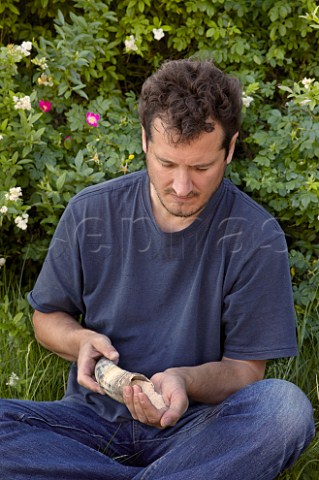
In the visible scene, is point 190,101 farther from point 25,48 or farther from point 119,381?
point 25,48

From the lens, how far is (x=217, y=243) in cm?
299

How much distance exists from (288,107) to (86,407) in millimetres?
1765

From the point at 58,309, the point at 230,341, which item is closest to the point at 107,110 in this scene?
the point at 58,309

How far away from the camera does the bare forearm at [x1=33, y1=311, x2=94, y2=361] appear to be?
305 cm

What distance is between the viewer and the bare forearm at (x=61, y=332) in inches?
120

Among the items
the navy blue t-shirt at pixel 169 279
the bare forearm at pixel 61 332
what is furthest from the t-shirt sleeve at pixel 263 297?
the bare forearm at pixel 61 332

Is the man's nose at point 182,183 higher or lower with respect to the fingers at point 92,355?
higher

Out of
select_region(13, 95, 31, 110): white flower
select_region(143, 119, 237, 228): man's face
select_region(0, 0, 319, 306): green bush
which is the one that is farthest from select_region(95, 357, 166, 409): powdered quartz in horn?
select_region(13, 95, 31, 110): white flower

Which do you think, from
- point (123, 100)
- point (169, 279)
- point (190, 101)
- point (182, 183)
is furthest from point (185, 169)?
point (123, 100)

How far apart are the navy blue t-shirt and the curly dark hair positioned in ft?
0.88

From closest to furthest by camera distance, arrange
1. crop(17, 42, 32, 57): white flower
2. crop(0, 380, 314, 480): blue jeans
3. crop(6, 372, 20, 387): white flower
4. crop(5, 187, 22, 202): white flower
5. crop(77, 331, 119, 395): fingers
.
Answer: crop(0, 380, 314, 480): blue jeans → crop(77, 331, 119, 395): fingers → crop(6, 372, 20, 387): white flower → crop(5, 187, 22, 202): white flower → crop(17, 42, 32, 57): white flower

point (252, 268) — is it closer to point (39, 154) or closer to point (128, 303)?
point (128, 303)

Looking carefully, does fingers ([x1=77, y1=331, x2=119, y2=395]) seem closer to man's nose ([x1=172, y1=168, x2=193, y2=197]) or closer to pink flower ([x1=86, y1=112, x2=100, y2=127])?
man's nose ([x1=172, y1=168, x2=193, y2=197])

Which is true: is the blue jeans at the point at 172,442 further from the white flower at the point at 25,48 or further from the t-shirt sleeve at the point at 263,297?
the white flower at the point at 25,48
